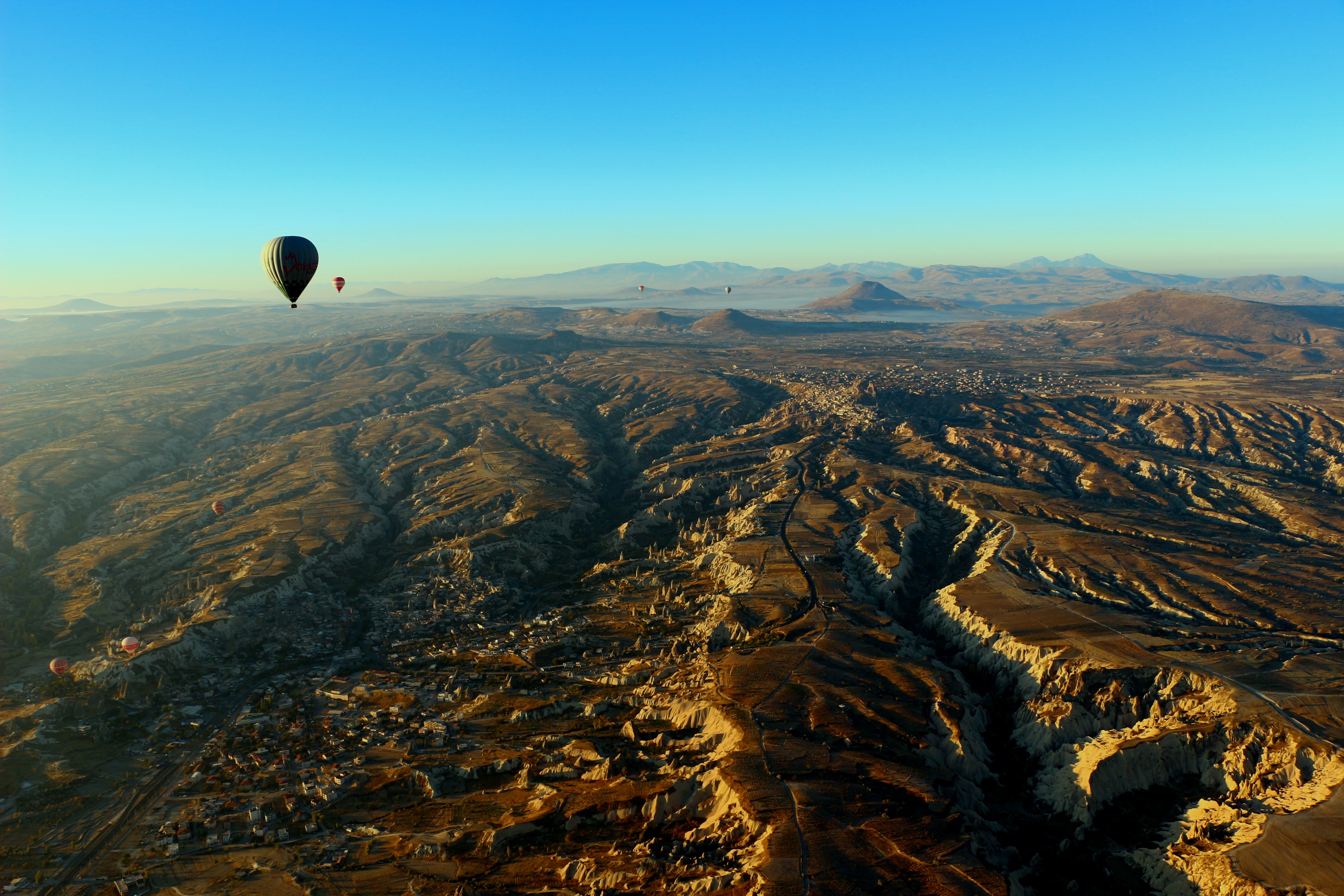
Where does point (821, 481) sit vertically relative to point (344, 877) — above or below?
above

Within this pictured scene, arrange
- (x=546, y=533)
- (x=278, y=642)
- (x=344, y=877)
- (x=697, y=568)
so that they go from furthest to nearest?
(x=546, y=533)
(x=697, y=568)
(x=278, y=642)
(x=344, y=877)

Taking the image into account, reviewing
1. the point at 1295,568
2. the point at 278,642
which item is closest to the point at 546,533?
the point at 278,642

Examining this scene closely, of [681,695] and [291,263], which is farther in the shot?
[291,263]

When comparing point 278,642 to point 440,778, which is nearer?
point 440,778

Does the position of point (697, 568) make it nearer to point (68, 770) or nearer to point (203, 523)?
point (68, 770)

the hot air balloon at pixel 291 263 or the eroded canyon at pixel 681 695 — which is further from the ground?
the hot air balloon at pixel 291 263

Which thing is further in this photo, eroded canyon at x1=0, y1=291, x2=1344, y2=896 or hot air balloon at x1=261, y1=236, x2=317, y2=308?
hot air balloon at x1=261, y1=236, x2=317, y2=308

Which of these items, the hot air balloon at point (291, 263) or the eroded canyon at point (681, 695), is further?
the hot air balloon at point (291, 263)

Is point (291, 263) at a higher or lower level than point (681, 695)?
higher
